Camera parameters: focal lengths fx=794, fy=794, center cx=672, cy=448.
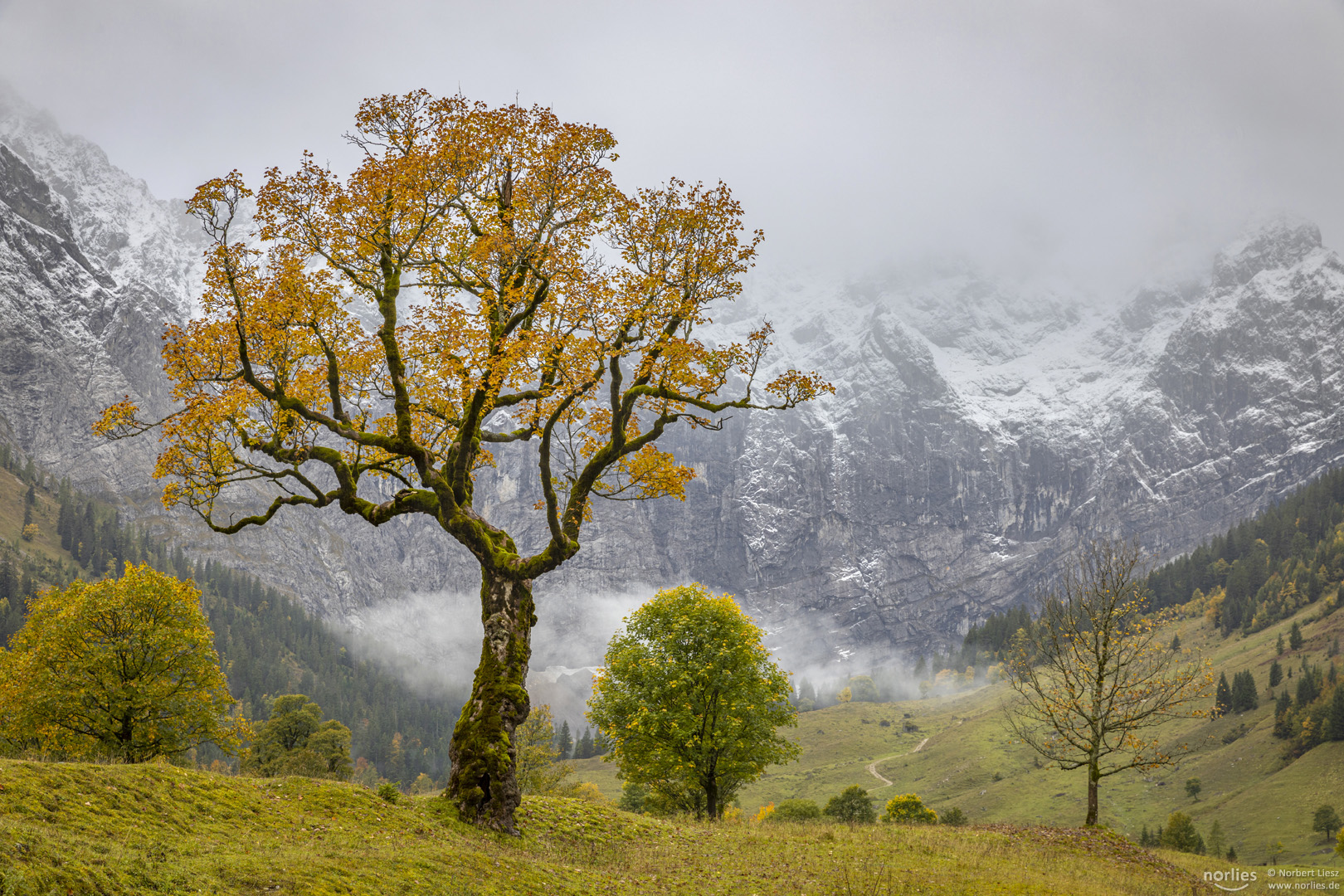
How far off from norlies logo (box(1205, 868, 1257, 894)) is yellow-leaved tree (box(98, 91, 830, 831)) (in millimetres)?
21671

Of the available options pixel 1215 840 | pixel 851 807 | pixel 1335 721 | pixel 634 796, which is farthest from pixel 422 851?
pixel 1335 721

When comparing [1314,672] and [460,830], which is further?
[1314,672]

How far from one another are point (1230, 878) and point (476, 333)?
31.4m

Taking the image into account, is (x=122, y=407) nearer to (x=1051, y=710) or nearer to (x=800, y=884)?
(x=800, y=884)

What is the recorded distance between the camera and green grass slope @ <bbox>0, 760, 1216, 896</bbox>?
1216cm

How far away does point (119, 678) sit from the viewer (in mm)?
43250

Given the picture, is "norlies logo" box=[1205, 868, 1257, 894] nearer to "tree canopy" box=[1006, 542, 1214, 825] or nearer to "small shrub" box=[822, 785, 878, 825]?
"tree canopy" box=[1006, 542, 1214, 825]

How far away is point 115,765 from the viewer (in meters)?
16.7

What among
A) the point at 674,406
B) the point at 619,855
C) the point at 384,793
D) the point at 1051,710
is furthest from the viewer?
the point at 1051,710

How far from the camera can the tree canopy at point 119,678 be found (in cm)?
4222

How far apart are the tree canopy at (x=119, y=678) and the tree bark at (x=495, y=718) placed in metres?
30.1

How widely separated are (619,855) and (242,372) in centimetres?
1655

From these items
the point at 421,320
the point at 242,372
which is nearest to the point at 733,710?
the point at 421,320

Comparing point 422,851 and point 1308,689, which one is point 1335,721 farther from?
point 422,851
